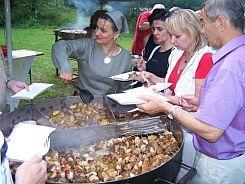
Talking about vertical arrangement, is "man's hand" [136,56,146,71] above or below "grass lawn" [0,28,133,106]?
above

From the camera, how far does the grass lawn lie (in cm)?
777

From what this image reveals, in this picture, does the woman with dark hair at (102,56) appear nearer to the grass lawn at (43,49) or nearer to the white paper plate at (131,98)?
the white paper plate at (131,98)

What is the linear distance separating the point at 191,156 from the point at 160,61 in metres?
1.44

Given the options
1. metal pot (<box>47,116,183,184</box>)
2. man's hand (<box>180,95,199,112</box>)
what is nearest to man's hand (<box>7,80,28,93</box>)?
metal pot (<box>47,116,183,184</box>)

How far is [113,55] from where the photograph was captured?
3.60 m

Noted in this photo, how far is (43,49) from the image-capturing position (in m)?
12.8

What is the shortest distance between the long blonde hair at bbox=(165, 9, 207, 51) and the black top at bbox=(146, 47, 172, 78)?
3.21 ft

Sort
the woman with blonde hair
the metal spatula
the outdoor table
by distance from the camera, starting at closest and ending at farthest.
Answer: the woman with blonde hair, the metal spatula, the outdoor table

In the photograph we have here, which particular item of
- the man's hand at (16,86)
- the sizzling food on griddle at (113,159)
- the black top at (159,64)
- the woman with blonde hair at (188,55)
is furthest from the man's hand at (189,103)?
the man's hand at (16,86)

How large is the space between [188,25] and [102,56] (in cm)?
103

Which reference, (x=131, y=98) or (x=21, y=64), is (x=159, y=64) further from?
(x=21, y=64)

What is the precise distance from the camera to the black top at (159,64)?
3.96 meters

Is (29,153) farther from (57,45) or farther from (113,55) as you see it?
(113,55)

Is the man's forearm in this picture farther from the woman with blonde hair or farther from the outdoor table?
the outdoor table
